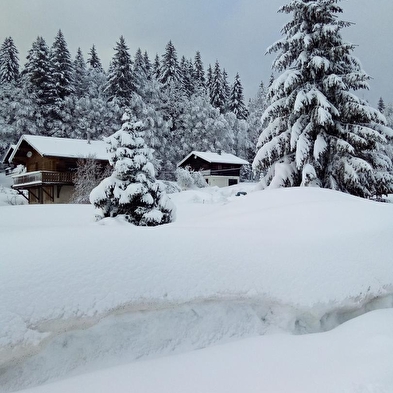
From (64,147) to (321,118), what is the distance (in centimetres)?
2144

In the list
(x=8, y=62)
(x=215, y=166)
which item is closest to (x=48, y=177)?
(x=215, y=166)

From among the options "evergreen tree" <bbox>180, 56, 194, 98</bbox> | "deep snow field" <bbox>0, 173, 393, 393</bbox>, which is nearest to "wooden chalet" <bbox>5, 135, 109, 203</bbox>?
"deep snow field" <bbox>0, 173, 393, 393</bbox>

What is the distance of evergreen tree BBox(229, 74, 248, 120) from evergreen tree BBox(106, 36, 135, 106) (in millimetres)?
19840

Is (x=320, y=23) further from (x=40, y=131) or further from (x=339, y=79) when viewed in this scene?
(x=40, y=131)

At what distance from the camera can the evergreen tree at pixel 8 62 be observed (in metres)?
43.2

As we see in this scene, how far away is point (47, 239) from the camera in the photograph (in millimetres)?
2793

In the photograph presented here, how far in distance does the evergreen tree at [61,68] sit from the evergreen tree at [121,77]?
498 cm

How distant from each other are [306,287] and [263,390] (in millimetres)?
1297

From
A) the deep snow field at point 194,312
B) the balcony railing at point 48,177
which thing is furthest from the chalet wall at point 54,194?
the deep snow field at point 194,312

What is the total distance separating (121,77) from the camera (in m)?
39.7

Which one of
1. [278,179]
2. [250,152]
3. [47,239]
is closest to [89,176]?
[278,179]

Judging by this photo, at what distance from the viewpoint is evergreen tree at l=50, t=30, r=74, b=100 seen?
125 ft

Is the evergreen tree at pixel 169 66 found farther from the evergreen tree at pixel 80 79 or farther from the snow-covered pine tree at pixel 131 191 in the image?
the snow-covered pine tree at pixel 131 191

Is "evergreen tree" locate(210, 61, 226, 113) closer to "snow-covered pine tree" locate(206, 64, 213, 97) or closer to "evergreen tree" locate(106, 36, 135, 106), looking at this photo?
"snow-covered pine tree" locate(206, 64, 213, 97)
